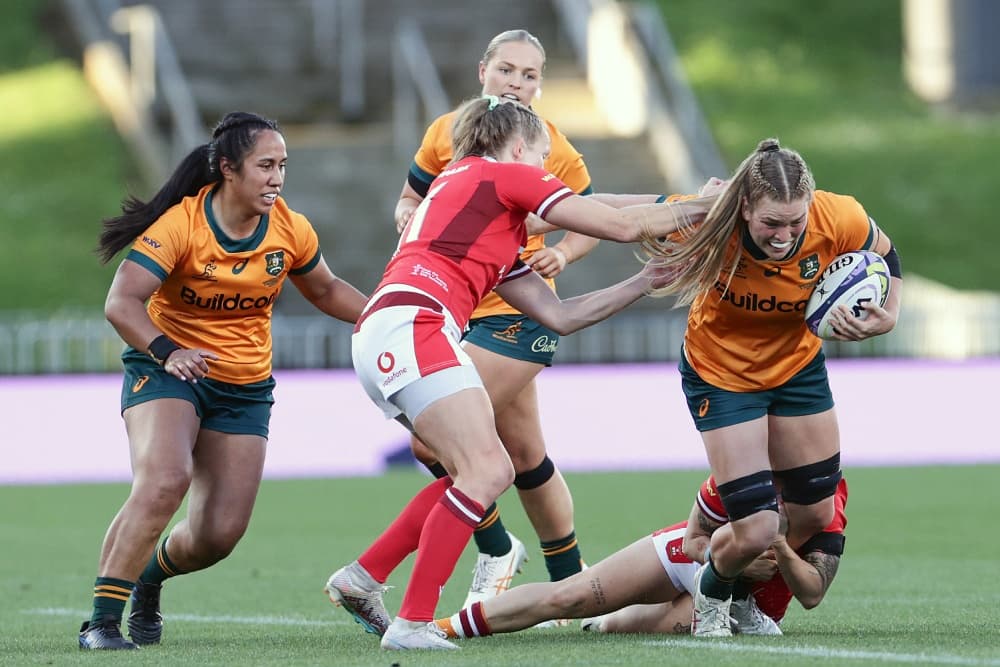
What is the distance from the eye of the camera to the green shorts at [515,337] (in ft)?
25.6

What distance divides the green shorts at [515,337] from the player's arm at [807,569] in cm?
144

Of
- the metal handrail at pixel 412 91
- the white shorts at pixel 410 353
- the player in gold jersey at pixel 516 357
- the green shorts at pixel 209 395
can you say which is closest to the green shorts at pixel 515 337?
the player in gold jersey at pixel 516 357

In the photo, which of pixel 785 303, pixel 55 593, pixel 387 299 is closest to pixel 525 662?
pixel 387 299

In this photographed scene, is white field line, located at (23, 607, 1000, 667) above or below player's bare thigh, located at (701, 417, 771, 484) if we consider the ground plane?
below

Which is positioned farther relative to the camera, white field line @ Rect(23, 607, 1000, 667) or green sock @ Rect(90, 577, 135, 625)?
green sock @ Rect(90, 577, 135, 625)

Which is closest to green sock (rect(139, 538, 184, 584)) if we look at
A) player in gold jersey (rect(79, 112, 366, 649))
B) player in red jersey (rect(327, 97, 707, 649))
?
player in gold jersey (rect(79, 112, 366, 649))

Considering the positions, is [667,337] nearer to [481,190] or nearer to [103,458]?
[103,458]

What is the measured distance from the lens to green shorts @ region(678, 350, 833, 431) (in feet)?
22.9

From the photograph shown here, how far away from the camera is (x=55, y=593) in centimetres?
915

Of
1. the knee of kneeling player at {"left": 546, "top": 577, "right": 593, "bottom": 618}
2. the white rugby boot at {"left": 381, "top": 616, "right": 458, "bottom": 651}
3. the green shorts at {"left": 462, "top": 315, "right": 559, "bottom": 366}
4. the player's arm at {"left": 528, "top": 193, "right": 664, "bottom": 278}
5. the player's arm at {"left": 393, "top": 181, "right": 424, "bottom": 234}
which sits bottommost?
the white rugby boot at {"left": 381, "top": 616, "right": 458, "bottom": 651}

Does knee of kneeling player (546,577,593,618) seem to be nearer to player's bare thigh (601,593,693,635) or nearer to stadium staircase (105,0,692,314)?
player's bare thigh (601,593,693,635)

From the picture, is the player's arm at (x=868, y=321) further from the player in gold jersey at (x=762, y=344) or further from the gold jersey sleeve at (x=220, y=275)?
the gold jersey sleeve at (x=220, y=275)

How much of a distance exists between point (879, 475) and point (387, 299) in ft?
32.9

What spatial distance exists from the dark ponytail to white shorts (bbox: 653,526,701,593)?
2213 mm
